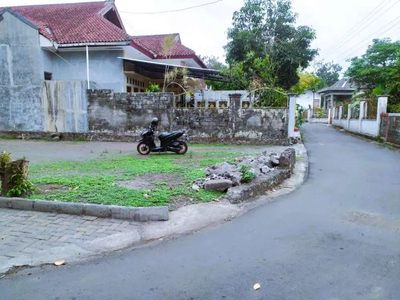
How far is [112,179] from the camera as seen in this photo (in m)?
6.23

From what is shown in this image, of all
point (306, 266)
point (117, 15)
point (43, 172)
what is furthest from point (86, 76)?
point (306, 266)

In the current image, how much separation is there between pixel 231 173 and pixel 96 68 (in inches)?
489

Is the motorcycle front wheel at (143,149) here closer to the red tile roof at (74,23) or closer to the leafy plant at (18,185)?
the leafy plant at (18,185)

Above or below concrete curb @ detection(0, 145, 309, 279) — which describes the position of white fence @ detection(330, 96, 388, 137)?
above

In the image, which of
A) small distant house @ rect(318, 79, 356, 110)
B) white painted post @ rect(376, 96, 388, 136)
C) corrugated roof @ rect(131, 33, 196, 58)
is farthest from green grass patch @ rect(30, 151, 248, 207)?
small distant house @ rect(318, 79, 356, 110)

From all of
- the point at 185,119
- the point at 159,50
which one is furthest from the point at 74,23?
the point at 185,119

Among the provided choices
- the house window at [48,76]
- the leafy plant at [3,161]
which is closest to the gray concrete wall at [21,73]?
the house window at [48,76]

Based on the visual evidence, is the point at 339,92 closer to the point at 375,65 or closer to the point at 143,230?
the point at 375,65

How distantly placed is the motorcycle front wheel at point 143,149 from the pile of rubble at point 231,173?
3.93 m

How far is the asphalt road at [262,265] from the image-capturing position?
2.71 meters

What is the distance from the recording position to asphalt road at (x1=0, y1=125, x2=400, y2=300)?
271cm

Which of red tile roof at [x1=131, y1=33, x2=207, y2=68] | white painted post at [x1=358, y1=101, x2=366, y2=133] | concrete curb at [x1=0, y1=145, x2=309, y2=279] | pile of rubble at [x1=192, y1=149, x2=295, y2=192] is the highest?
red tile roof at [x1=131, y1=33, x2=207, y2=68]

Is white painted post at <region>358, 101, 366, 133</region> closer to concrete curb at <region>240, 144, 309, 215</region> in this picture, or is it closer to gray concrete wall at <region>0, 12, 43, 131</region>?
concrete curb at <region>240, 144, 309, 215</region>

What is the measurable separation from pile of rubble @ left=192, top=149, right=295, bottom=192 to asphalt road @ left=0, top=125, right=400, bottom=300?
0.86 m
